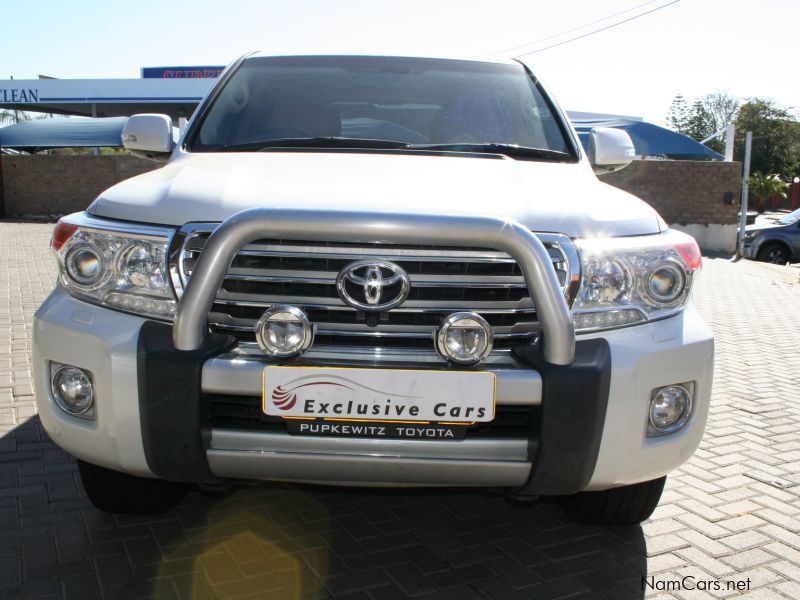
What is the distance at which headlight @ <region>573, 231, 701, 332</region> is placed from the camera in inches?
94.0

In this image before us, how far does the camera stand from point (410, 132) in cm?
341

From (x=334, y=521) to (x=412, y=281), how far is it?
4.14 ft

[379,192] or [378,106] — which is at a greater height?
[378,106]

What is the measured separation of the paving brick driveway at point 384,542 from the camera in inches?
102

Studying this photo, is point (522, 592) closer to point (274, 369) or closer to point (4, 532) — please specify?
point (274, 369)

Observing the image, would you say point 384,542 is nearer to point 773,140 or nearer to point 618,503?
point 618,503

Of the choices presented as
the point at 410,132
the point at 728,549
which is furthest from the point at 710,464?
the point at 410,132

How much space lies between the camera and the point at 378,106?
357cm

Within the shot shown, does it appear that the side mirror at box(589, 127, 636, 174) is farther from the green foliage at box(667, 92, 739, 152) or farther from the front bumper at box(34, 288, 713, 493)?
the green foliage at box(667, 92, 739, 152)

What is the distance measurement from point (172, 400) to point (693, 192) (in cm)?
1525

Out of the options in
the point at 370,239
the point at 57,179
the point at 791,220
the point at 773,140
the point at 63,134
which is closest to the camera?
the point at 370,239

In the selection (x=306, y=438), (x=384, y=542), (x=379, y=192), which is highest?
(x=379, y=192)

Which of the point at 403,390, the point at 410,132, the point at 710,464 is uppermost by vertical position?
the point at 410,132

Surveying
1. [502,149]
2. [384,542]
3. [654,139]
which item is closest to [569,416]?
[384,542]
